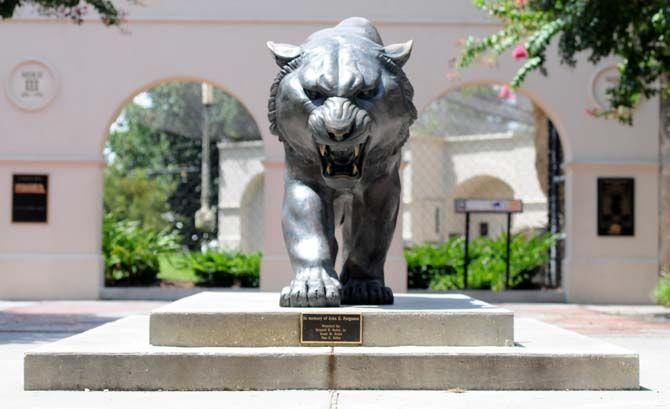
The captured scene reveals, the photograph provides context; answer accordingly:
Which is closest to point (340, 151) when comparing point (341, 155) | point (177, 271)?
point (341, 155)

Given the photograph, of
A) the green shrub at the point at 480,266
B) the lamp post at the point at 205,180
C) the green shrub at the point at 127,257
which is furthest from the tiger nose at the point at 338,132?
the lamp post at the point at 205,180

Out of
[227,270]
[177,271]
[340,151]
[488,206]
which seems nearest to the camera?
[340,151]

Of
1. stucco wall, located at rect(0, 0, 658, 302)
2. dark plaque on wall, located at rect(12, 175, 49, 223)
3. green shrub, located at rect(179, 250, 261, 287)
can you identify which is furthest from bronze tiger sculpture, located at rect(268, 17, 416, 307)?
green shrub, located at rect(179, 250, 261, 287)

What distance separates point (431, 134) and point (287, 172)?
72.9ft

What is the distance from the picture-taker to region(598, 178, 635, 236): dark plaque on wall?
13.5m

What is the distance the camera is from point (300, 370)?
504 centimetres

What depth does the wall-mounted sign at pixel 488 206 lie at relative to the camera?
14.6m

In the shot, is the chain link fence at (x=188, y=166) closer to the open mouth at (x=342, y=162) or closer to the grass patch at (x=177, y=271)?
the grass patch at (x=177, y=271)

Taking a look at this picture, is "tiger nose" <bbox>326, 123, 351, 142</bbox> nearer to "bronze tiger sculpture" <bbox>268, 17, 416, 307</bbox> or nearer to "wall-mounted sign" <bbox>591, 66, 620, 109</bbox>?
"bronze tiger sculpture" <bbox>268, 17, 416, 307</bbox>

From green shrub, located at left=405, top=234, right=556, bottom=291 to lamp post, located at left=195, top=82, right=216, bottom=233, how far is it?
36.2 ft

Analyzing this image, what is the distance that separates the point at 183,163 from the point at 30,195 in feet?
51.3

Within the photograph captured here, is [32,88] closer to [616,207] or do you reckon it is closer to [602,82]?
[602,82]

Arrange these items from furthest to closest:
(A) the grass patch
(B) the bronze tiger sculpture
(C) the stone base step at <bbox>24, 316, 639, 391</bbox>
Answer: (A) the grass patch, (B) the bronze tiger sculpture, (C) the stone base step at <bbox>24, 316, 639, 391</bbox>
